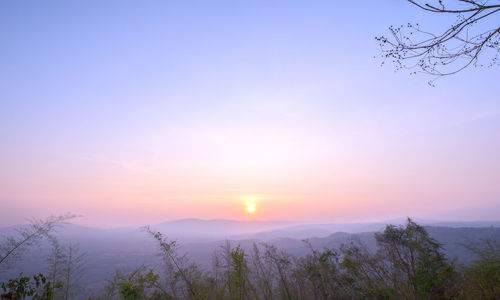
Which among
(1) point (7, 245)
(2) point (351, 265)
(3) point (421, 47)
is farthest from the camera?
(2) point (351, 265)

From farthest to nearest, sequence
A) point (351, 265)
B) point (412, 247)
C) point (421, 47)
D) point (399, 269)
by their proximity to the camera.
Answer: point (412, 247) → point (351, 265) → point (399, 269) → point (421, 47)

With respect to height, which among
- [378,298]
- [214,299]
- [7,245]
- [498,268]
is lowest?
[378,298]

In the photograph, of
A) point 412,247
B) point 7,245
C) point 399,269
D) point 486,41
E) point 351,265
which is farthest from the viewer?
point 412,247

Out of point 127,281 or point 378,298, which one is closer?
point 127,281

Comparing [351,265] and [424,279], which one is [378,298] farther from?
[424,279]

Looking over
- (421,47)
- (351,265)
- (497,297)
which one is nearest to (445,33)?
(421,47)

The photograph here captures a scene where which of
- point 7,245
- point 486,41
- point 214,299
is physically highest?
point 486,41

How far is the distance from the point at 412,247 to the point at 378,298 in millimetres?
3412

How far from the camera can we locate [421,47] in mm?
3869

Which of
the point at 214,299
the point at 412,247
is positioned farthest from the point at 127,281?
the point at 412,247

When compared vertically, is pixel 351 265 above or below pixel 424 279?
above

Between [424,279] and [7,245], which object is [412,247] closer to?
[424,279]

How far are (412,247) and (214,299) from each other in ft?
20.8

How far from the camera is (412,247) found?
7.14m
